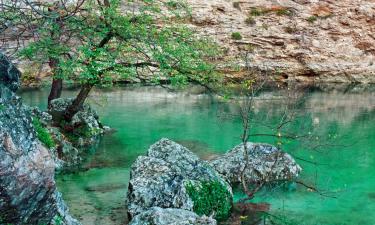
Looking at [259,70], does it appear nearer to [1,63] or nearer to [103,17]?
[103,17]

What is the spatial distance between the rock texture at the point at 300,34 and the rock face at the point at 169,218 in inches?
Answer: 1369

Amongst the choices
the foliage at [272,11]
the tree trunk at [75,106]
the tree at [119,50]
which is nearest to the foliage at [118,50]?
the tree at [119,50]

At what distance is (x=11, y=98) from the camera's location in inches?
288

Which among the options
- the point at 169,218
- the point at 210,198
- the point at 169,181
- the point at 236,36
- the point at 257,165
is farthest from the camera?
the point at 236,36

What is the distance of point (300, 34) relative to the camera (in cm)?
4569

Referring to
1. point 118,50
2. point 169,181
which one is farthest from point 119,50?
point 169,181

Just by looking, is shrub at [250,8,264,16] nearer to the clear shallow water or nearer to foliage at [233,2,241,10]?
foliage at [233,2,241,10]

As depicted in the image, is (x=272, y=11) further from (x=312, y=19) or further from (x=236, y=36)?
(x=236, y=36)

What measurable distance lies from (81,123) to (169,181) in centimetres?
957

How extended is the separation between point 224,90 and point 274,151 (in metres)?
4.15

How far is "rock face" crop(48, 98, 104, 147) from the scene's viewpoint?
64.7 ft

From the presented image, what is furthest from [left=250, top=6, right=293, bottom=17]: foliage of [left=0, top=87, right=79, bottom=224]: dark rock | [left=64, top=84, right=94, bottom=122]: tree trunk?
[left=0, top=87, right=79, bottom=224]: dark rock

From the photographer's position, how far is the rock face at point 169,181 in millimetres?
11430

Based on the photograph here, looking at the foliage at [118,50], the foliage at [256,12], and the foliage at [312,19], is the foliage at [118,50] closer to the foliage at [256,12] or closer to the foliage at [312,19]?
the foliage at [256,12]
